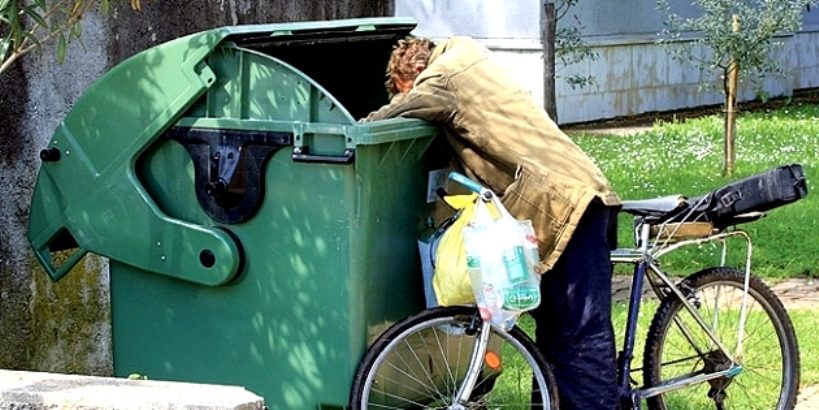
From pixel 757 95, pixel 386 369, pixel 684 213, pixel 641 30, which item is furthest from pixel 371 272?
pixel 757 95

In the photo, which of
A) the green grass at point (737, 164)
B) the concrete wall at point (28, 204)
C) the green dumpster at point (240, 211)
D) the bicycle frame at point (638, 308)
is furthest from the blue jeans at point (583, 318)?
the green grass at point (737, 164)

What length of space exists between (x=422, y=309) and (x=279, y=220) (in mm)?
585

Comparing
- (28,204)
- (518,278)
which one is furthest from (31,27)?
(518,278)

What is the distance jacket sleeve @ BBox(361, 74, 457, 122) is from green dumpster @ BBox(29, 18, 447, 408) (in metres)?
0.04

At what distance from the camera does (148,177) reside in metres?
5.09

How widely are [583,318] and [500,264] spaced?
504 millimetres

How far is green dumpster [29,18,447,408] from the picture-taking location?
4.72 metres

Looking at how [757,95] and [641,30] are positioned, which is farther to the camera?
[757,95]

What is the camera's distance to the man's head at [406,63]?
4.97 metres

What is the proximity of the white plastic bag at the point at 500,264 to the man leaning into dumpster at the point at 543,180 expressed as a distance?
0.19 metres

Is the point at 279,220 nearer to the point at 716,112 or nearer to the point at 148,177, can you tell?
the point at 148,177

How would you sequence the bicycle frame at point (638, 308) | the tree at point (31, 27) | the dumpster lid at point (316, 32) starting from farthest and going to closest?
the bicycle frame at point (638, 308), the dumpster lid at point (316, 32), the tree at point (31, 27)

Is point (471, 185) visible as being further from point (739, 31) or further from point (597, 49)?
point (597, 49)

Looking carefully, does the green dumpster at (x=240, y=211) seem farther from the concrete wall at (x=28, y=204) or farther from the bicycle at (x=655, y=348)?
the concrete wall at (x=28, y=204)
